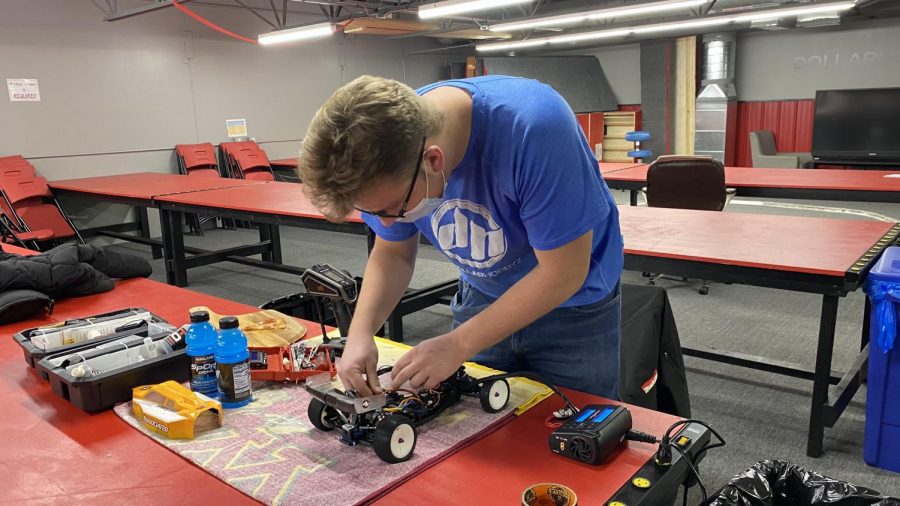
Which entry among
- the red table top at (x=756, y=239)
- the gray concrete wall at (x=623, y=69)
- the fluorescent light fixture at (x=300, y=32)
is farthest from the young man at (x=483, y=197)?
the gray concrete wall at (x=623, y=69)

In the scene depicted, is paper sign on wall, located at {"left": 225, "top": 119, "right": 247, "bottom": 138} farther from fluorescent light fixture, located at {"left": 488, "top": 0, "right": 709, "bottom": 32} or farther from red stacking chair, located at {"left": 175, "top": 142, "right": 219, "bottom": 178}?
fluorescent light fixture, located at {"left": 488, "top": 0, "right": 709, "bottom": 32}

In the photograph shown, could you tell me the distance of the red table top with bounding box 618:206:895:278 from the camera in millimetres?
2154

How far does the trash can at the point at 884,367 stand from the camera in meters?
1.93

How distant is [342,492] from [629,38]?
10.6 m

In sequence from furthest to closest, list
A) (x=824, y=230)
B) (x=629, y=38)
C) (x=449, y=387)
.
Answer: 1. (x=629, y=38)
2. (x=824, y=230)
3. (x=449, y=387)

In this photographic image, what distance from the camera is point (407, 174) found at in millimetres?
975

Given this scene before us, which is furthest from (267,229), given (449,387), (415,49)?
(415,49)

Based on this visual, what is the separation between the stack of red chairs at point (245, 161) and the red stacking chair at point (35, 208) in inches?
75.0

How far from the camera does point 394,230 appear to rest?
1.35 m

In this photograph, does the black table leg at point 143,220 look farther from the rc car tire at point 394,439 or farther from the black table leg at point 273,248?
the rc car tire at point 394,439

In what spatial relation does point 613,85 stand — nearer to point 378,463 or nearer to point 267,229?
point 267,229

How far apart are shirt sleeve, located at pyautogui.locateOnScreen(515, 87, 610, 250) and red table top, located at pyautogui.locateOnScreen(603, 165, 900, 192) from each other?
3428 mm

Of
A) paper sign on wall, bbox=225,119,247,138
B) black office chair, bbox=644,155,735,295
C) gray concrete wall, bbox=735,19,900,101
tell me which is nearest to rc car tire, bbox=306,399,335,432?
black office chair, bbox=644,155,735,295

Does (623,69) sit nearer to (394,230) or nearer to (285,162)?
(285,162)
